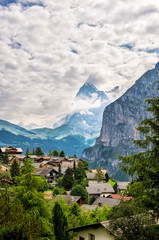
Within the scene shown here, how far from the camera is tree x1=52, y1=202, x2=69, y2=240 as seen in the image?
26.6 m

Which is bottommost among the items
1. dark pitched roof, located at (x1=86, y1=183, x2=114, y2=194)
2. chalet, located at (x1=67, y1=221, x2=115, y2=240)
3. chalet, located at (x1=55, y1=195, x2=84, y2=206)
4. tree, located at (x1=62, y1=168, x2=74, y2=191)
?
chalet, located at (x1=67, y1=221, x2=115, y2=240)

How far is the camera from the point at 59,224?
2694cm

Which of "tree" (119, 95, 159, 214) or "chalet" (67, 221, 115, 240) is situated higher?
"tree" (119, 95, 159, 214)

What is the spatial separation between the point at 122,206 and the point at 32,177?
10.1m

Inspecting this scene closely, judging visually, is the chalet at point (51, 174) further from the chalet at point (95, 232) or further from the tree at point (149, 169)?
the tree at point (149, 169)

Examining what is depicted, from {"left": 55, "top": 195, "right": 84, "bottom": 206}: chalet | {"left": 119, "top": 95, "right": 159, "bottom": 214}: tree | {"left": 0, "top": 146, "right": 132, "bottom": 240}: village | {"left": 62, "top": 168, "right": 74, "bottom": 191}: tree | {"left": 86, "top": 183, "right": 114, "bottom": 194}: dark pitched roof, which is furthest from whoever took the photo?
{"left": 86, "top": 183, "right": 114, "bottom": 194}: dark pitched roof

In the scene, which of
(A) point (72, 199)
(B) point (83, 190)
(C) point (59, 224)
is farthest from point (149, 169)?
(B) point (83, 190)

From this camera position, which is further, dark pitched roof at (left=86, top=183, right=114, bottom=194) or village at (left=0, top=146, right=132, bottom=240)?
dark pitched roof at (left=86, top=183, right=114, bottom=194)

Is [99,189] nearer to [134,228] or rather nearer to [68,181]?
[68,181]

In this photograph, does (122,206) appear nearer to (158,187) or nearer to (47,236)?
(47,236)

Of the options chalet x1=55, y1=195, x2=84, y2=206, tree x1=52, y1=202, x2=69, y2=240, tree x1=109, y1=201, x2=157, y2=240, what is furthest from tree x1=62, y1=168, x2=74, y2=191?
tree x1=109, y1=201, x2=157, y2=240

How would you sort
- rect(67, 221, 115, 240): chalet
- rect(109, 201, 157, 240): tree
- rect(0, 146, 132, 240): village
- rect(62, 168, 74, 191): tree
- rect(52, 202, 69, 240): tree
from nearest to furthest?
rect(109, 201, 157, 240): tree → rect(67, 221, 115, 240): chalet → rect(0, 146, 132, 240): village → rect(52, 202, 69, 240): tree → rect(62, 168, 74, 191): tree

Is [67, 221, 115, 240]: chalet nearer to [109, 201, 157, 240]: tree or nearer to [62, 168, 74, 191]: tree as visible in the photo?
[109, 201, 157, 240]: tree

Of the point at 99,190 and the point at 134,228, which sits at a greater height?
the point at 99,190
